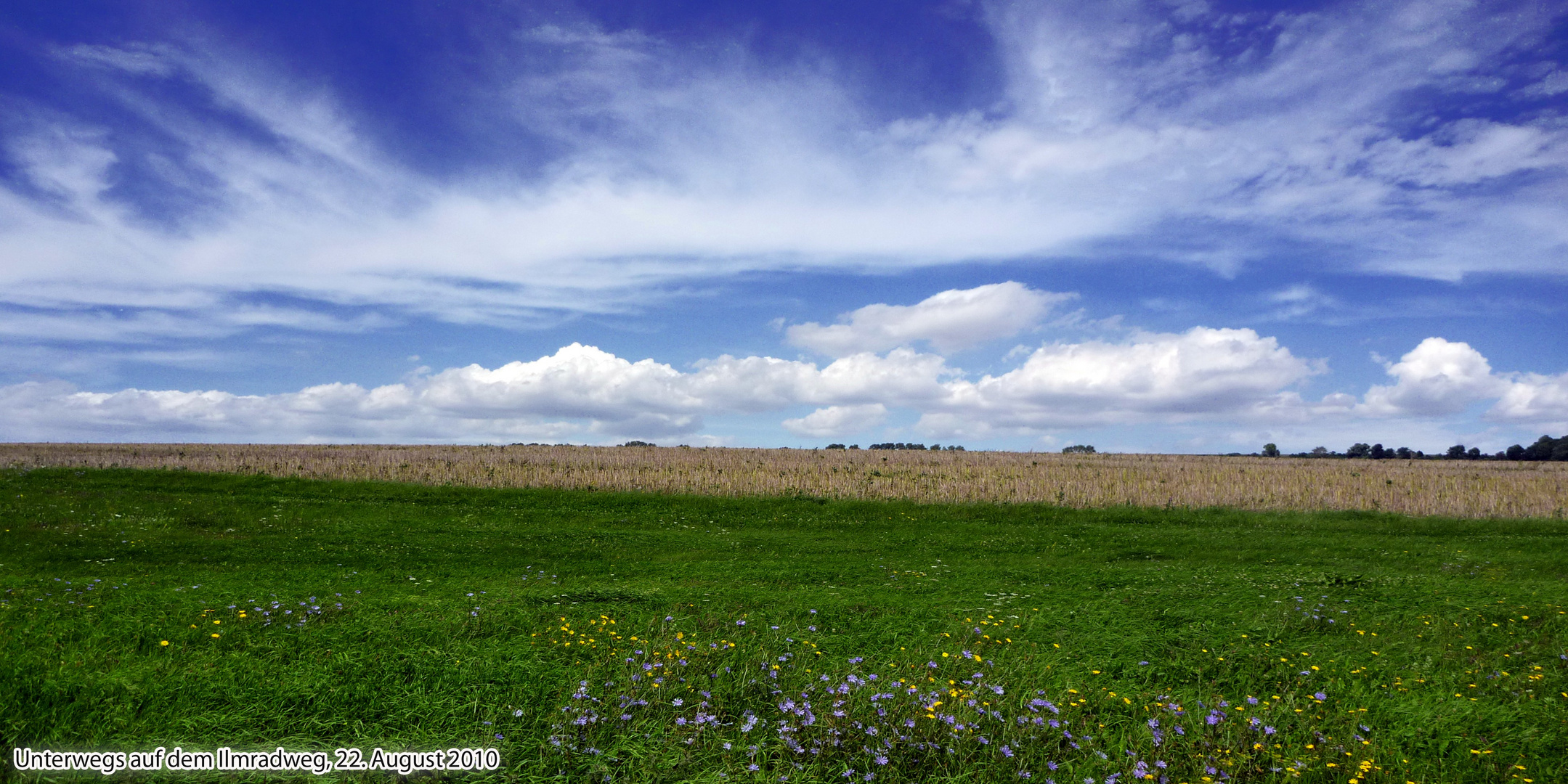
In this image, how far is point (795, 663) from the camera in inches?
399

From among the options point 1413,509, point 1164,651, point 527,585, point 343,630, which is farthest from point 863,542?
point 1413,509

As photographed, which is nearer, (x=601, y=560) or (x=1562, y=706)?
(x=1562, y=706)

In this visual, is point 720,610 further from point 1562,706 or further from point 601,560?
point 1562,706

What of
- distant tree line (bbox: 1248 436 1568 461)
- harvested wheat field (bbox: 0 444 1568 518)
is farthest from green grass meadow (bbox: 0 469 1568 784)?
distant tree line (bbox: 1248 436 1568 461)

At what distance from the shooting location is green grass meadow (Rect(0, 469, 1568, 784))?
7977mm

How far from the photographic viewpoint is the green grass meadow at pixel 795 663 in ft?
Answer: 26.2

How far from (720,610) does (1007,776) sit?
6188mm

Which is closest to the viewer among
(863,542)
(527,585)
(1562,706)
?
(1562,706)

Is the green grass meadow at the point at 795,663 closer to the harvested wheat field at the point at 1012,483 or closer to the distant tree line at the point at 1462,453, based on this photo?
the harvested wheat field at the point at 1012,483

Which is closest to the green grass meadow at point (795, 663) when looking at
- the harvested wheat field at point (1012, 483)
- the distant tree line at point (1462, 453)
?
the harvested wheat field at point (1012, 483)

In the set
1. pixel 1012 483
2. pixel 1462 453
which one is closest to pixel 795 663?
pixel 1012 483

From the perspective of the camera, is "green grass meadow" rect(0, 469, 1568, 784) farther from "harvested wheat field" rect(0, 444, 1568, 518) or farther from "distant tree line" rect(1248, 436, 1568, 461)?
"distant tree line" rect(1248, 436, 1568, 461)

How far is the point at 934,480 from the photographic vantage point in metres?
39.5

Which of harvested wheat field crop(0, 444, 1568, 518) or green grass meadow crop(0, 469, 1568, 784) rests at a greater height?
harvested wheat field crop(0, 444, 1568, 518)
